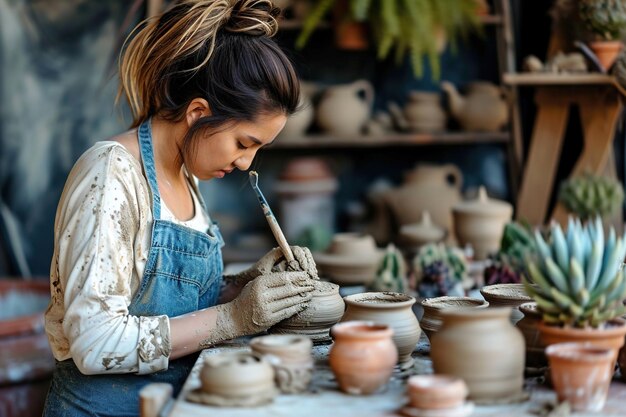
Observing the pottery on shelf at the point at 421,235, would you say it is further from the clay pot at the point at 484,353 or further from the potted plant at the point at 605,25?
the clay pot at the point at 484,353

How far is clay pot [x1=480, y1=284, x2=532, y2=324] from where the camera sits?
2146 millimetres

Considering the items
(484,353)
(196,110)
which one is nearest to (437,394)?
(484,353)

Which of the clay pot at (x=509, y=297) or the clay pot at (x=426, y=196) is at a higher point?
the clay pot at (x=509, y=297)

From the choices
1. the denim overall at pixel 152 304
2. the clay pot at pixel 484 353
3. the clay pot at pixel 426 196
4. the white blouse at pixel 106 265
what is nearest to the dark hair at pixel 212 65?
the denim overall at pixel 152 304

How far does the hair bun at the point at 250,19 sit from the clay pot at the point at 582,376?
117cm

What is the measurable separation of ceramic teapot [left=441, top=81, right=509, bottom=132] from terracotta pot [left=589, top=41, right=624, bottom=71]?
0.82m

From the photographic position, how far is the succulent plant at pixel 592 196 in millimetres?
4418

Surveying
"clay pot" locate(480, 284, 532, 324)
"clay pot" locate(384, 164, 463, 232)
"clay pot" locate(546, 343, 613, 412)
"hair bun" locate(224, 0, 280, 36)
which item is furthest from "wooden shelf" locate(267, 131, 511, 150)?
"clay pot" locate(546, 343, 613, 412)

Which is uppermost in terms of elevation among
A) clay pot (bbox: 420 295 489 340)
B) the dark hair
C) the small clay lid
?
the dark hair

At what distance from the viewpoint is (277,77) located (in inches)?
89.1

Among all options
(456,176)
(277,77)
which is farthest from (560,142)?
(277,77)

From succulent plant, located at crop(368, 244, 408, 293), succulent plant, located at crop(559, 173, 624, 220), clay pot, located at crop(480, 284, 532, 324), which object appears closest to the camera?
clay pot, located at crop(480, 284, 532, 324)

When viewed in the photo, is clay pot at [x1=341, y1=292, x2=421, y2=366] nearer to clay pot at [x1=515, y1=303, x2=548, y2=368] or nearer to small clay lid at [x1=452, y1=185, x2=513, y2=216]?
clay pot at [x1=515, y1=303, x2=548, y2=368]

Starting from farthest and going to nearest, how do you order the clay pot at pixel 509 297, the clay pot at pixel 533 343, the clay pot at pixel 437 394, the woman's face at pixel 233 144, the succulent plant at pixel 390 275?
the succulent plant at pixel 390 275, the woman's face at pixel 233 144, the clay pot at pixel 509 297, the clay pot at pixel 533 343, the clay pot at pixel 437 394
